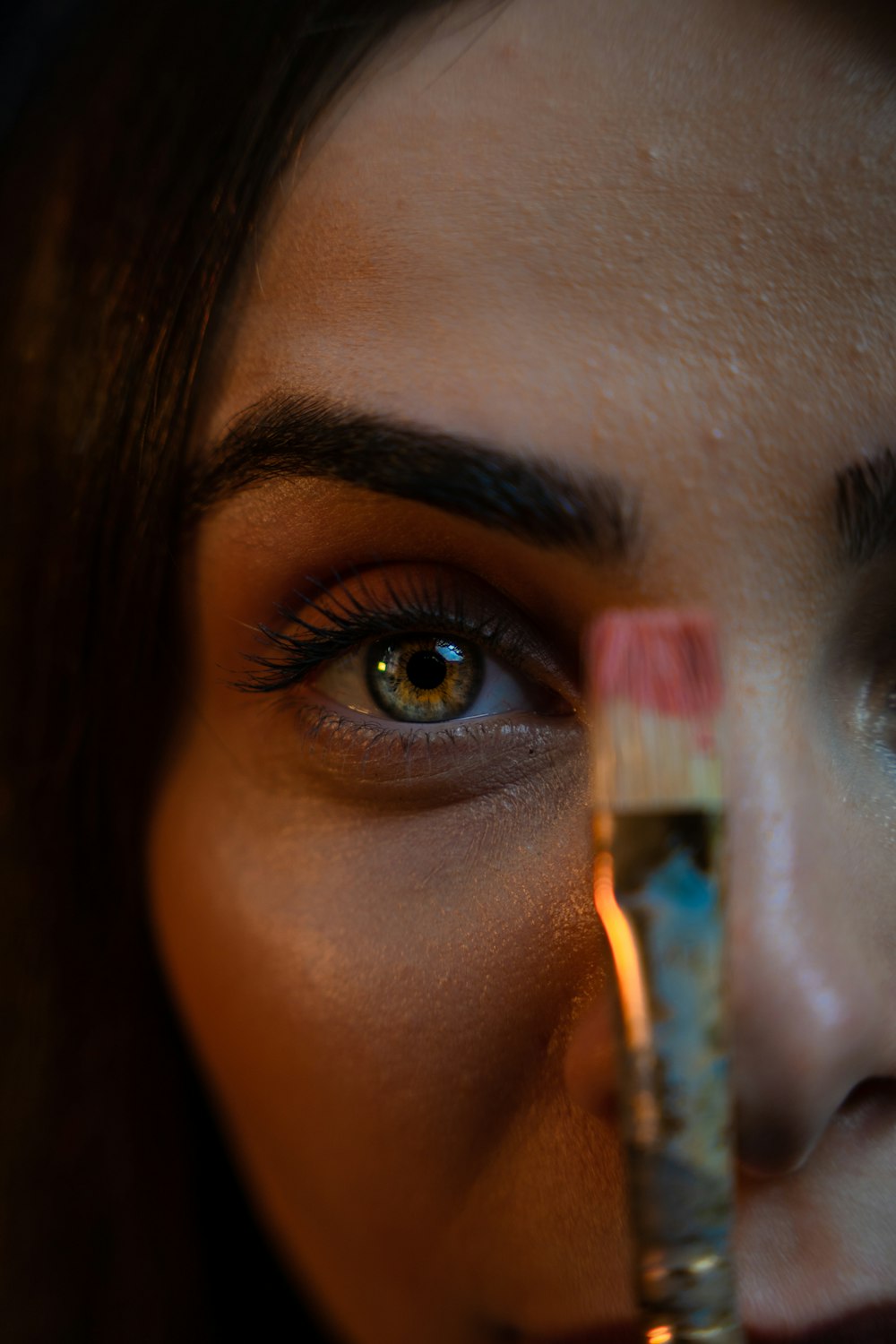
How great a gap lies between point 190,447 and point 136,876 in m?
0.29

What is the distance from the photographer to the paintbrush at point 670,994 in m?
0.36

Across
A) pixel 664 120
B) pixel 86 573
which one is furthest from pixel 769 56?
pixel 86 573

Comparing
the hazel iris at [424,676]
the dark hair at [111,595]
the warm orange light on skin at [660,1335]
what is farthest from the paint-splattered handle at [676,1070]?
the dark hair at [111,595]

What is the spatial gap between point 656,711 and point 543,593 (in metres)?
0.13

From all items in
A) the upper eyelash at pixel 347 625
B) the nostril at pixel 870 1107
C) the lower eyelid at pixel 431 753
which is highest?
the upper eyelash at pixel 347 625

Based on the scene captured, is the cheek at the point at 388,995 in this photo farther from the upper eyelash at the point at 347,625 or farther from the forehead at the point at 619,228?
the forehead at the point at 619,228

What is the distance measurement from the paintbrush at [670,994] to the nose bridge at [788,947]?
64 mm

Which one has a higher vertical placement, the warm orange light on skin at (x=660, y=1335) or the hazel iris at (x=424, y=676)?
the hazel iris at (x=424, y=676)

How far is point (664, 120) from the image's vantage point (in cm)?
50

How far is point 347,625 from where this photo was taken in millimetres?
597

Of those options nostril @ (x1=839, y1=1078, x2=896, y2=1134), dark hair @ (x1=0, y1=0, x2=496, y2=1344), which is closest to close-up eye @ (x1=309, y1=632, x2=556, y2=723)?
dark hair @ (x1=0, y1=0, x2=496, y2=1344)

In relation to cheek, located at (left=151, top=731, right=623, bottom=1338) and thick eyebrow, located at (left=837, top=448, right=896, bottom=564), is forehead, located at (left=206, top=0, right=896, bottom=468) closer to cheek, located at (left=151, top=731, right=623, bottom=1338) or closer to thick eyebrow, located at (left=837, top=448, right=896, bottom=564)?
thick eyebrow, located at (left=837, top=448, right=896, bottom=564)

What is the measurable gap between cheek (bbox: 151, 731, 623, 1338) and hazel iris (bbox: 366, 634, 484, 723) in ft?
0.19

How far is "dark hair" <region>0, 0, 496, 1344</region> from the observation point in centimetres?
61
